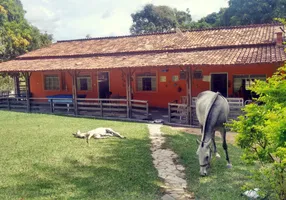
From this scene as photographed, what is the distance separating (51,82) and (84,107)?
4592 mm

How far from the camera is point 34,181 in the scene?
5.86 meters

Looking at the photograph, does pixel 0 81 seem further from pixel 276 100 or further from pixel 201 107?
pixel 276 100

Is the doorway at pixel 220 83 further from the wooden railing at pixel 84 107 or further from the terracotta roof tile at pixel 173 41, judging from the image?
the wooden railing at pixel 84 107

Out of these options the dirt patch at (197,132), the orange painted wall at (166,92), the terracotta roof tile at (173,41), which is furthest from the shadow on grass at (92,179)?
the terracotta roof tile at (173,41)

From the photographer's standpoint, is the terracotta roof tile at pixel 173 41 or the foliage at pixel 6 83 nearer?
the terracotta roof tile at pixel 173 41

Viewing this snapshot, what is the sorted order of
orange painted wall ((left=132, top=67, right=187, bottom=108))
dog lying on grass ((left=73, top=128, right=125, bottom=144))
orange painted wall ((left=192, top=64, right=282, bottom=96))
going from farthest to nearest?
orange painted wall ((left=132, top=67, right=187, bottom=108)), orange painted wall ((left=192, top=64, right=282, bottom=96)), dog lying on grass ((left=73, top=128, right=125, bottom=144))

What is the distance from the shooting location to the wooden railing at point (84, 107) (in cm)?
1390

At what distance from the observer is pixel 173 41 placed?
53.3 feet

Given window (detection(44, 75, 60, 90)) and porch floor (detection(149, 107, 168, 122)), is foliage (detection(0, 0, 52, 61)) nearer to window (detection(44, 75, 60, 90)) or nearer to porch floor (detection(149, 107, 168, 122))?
window (detection(44, 75, 60, 90))

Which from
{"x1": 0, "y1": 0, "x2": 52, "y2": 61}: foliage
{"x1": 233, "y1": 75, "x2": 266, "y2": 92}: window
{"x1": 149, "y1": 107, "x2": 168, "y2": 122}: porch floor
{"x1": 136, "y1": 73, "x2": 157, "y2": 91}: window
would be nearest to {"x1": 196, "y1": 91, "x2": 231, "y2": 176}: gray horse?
{"x1": 149, "y1": 107, "x2": 168, "y2": 122}: porch floor

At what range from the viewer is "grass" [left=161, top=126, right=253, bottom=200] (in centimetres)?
520

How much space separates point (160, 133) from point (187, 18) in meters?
34.9

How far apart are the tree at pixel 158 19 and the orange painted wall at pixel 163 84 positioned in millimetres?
23373

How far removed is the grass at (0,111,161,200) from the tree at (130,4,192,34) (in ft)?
101
